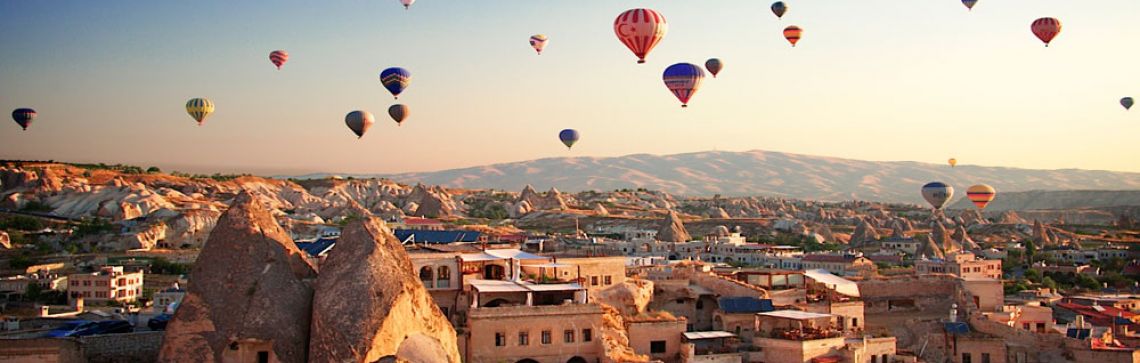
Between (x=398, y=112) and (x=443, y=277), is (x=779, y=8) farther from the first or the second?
(x=443, y=277)

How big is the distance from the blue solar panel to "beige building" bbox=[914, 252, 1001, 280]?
19646mm

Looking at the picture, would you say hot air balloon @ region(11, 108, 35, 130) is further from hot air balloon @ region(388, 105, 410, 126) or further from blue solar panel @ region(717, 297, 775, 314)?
blue solar panel @ region(717, 297, 775, 314)

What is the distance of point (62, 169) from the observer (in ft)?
333

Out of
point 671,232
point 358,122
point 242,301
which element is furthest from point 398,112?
point 242,301

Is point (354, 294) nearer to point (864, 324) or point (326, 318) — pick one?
point (326, 318)

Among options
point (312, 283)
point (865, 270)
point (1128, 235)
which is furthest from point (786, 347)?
point (1128, 235)

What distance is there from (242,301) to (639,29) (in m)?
25.7

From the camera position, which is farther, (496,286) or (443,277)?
(443,277)

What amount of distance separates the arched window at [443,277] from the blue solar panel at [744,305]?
8.48m

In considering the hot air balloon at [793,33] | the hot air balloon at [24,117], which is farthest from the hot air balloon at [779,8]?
the hot air balloon at [24,117]

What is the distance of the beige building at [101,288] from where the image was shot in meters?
46.1

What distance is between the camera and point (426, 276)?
3003cm

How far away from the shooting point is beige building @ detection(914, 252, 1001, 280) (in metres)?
53.6

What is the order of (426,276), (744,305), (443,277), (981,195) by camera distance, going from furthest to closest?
(981,195)
(744,305)
(443,277)
(426,276)
